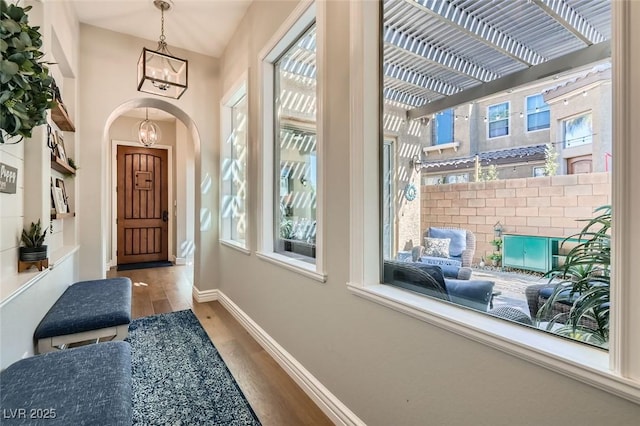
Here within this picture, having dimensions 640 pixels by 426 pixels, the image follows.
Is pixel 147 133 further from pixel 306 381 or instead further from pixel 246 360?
pixel 306 381

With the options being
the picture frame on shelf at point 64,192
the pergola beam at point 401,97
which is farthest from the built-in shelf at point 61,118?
the pergola beam at point 401,97

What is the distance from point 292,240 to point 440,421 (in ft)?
5.26

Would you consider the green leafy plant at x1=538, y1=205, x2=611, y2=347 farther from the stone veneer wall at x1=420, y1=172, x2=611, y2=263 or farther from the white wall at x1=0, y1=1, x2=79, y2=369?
the white wall at x1=0, y1=1, x2=79, y2=369

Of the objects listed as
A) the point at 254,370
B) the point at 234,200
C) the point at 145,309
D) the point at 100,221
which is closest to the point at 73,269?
the point at 100,221

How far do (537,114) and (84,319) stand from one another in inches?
102

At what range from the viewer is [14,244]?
5.75ft

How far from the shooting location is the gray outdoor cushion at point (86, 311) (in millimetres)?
1854

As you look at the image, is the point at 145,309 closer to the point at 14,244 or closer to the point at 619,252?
the point at 14,244

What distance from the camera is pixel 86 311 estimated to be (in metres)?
2.02

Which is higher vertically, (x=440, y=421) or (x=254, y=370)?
(x=440, y=421)

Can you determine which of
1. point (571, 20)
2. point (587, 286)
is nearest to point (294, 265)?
point (587, 286)

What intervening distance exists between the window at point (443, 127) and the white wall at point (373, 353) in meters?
0.43

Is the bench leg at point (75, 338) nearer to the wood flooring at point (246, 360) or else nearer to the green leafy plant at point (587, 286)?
the wood flooring at point (246, 360)

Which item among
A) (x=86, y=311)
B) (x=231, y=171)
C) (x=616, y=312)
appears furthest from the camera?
(x=231, y=171)
